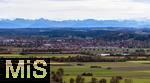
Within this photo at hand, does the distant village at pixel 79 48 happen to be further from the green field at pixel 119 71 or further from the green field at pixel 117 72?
the green field at pixel 117 72

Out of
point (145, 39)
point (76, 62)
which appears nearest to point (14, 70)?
point (76, 62)

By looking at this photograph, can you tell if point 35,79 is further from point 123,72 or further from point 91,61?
point 91,61

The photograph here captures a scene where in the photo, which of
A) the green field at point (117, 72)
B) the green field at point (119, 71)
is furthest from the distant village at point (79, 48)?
the green field at point (117, 72)

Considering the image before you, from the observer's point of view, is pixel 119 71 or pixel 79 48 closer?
pixel 119 71

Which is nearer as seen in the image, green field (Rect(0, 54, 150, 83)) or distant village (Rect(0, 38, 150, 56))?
green field (Rect(0, 54, 150, 83))

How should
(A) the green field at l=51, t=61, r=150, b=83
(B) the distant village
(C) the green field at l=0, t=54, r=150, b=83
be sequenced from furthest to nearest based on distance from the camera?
1. (B) the distant village
2. (C) the green field at l=0, t=54, r=150, b=83
3. (A) the green field at l=51, t=61, r=150, b=83

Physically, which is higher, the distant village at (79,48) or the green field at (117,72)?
the green field at (117,72)

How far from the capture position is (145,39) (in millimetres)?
179375

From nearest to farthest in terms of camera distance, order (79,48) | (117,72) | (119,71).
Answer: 1. (117,72)
2. (119,71)
3. (79,48)

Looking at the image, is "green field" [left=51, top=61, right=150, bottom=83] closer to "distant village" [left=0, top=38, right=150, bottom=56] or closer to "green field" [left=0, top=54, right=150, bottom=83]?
"green field" [left=0, top=54, right=150, bottom=83]

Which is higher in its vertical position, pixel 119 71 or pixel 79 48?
pixel 119 71

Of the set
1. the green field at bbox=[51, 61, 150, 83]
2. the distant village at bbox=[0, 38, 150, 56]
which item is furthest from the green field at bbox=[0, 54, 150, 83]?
the distant village at bbox=[0, 38, 150, 56]

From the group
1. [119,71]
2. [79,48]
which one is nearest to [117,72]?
[119,71]

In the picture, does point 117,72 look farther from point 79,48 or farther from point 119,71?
point 79,48
